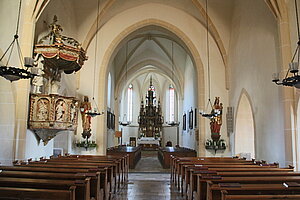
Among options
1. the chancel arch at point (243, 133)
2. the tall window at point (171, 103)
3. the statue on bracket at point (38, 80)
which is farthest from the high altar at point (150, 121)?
the statue on bracket at point (38, 80)

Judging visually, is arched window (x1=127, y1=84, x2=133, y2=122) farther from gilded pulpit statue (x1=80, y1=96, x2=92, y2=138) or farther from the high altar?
gilded pulpit statue (x1=80, y1=96, x2=92, y2=138)

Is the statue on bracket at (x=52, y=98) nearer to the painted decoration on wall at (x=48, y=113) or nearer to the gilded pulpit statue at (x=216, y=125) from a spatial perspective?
the painted decoration on wall at (x=48, y=113)

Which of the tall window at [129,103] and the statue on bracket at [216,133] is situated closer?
the statue on bracket at [216,133]

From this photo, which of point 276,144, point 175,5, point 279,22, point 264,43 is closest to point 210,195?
point 276,144

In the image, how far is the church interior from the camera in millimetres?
6316

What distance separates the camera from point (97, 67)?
13.4 metres

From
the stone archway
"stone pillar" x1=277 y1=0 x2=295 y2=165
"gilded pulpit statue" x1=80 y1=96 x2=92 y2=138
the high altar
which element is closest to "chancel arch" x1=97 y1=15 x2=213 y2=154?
the stone archway

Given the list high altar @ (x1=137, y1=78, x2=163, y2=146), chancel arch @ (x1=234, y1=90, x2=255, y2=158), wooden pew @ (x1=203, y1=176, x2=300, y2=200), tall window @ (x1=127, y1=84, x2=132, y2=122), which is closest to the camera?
wooden pew @ (x1=203, y1=176, x2=300, y2=200)

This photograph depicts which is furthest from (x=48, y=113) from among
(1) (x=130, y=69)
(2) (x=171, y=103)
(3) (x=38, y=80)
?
(2) (x=171, y=103)

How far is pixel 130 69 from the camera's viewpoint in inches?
822

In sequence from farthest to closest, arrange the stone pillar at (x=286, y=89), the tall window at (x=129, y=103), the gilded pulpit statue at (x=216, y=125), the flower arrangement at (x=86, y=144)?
the tall window at (x=129, y=103)
the flower arrangement at (x=86, y=144)
the gilded pulpit statue at (x=216, y=125)
the stone pillar at (x=286, y=89)

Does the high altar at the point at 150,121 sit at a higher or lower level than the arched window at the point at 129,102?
lower

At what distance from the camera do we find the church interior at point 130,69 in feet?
20.7

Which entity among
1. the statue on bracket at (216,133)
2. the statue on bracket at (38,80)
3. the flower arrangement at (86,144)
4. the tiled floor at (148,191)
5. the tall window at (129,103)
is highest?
the tall window at (129,103)
